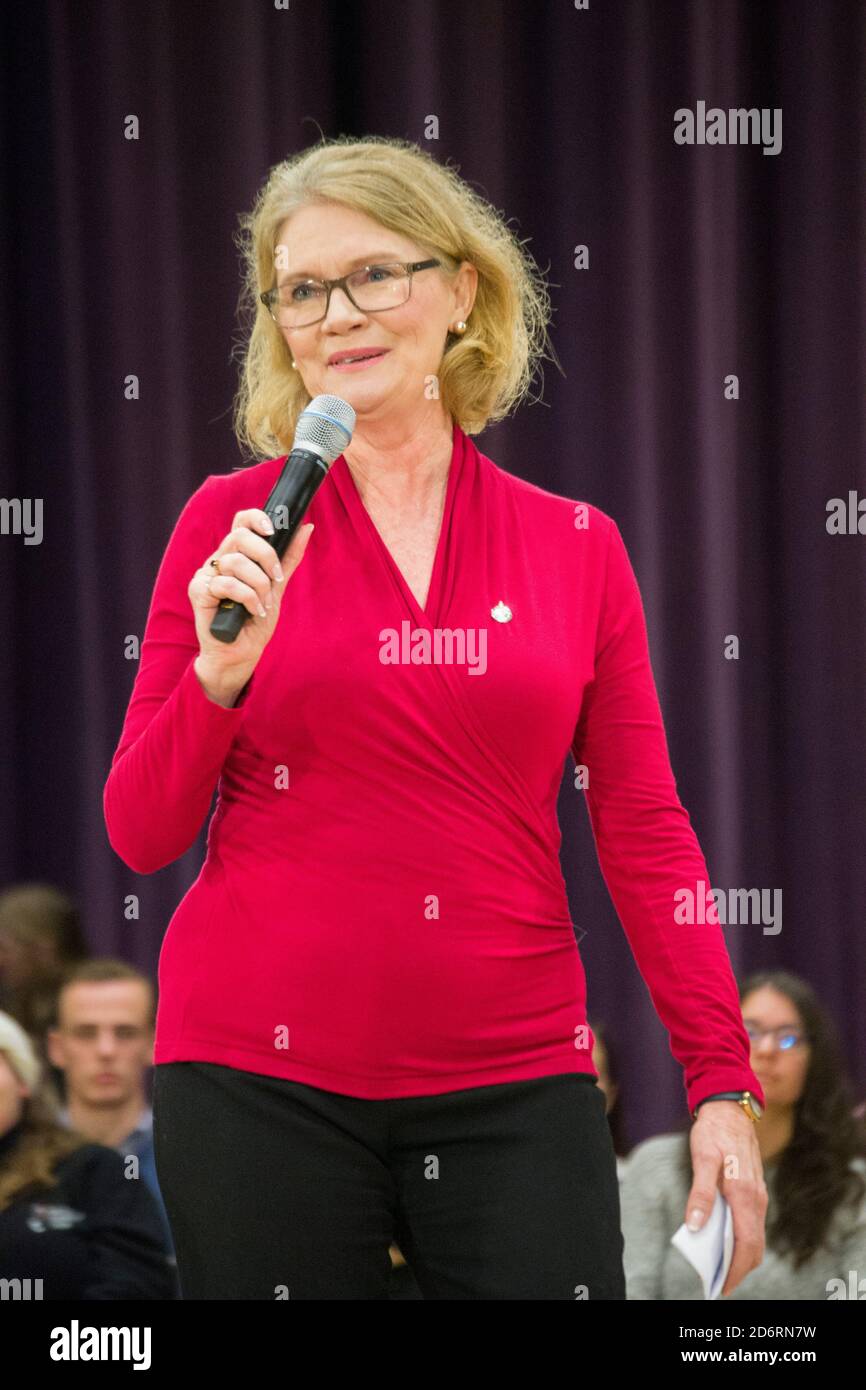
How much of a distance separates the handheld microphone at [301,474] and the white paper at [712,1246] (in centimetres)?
60

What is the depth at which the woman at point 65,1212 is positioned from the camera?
249 centimetres

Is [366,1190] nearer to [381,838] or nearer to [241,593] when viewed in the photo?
[381,838]

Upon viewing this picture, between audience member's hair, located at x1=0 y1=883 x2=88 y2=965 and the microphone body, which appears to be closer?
the microphone body

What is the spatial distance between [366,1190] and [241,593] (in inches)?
18.6

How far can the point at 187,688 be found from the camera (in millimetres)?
1289

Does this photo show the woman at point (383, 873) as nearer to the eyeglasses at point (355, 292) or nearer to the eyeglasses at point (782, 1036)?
the eyeglasses at point (355, 292)

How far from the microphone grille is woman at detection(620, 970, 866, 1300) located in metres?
1.53

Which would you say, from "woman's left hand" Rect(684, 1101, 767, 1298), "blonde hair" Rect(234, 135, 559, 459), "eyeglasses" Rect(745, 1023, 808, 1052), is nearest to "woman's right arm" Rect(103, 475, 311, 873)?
"blonde hair" Rect(234, 135, 559, 459)

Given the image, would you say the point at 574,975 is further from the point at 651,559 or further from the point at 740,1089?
the point at 651,559

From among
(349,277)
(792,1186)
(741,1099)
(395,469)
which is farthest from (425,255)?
(792,1186)

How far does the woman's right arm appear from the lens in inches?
47.8

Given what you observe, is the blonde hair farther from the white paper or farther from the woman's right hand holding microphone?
the white paper
